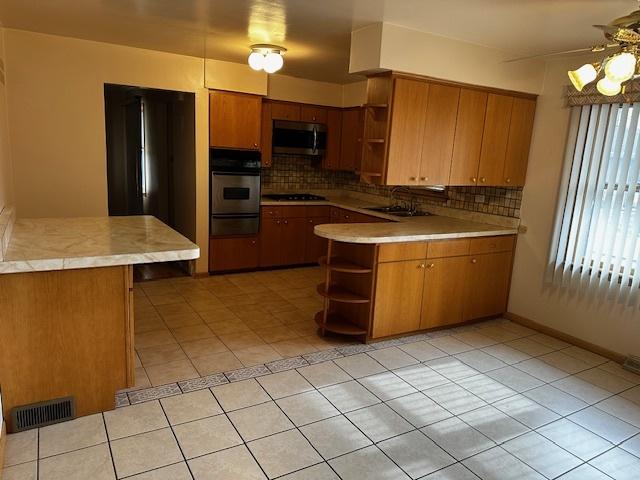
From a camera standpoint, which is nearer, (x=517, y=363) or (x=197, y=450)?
(x=197, y=450)

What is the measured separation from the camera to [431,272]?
3.89 m

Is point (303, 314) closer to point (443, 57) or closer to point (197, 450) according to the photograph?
point (197, 450)

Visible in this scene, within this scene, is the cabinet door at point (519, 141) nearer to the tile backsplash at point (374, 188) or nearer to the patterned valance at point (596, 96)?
the tile backsplash at point (374, 188)

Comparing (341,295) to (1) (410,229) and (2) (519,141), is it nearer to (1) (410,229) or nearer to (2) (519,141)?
(1) (410,229)

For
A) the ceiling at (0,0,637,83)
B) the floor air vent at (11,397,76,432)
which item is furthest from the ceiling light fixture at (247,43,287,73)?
the floor air vent at (11,397,76,432)

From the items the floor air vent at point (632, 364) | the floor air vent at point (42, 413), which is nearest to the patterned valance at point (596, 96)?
the floor air vent at point (632, 364)

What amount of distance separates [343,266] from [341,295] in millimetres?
253

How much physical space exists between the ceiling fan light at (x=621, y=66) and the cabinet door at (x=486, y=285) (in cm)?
242

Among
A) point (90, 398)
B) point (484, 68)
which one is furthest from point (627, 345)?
point (90, 398)

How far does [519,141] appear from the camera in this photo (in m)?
4.28

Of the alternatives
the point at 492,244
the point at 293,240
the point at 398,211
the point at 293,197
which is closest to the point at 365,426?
the point at 492,244

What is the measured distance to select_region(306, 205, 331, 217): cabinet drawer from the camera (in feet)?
19.5

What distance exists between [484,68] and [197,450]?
367cm

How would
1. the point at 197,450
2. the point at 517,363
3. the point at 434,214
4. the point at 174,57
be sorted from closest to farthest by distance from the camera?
the point at 197,450 → the point at 517,363 → the point at 174,57 → the point at 434,214
